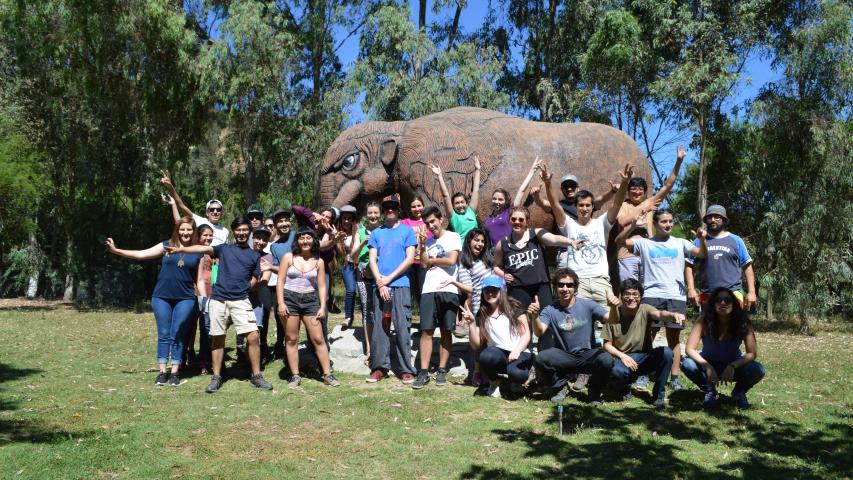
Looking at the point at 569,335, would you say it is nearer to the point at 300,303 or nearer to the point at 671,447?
the point at 671,447

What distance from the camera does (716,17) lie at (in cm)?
1716

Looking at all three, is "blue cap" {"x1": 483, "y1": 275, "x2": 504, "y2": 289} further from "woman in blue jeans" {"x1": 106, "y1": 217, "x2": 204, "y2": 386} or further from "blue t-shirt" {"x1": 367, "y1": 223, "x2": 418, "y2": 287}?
"woman in blue jeans" {"x1": 106, "y1": 217, "x2": 204, "y2": 386}

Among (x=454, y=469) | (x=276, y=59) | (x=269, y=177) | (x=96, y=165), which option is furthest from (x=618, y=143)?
(x=96, y=165)

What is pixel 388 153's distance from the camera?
10.2 metres

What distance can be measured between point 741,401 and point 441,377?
A: 2.83 metres

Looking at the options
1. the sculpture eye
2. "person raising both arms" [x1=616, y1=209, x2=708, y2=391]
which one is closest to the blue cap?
"person raising both arms" [x1=616, y1=209, x2=708, y2=391]

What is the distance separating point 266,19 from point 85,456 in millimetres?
15897

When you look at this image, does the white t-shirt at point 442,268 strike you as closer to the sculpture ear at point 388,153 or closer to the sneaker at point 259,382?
the sneaker at point 259,382

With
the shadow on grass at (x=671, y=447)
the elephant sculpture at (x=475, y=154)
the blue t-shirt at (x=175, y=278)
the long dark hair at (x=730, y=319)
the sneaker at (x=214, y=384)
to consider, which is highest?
the elephant sculpture at (x=475, y=154)

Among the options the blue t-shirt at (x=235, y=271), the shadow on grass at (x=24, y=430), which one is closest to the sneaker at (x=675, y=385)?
the blue t-shirt at (x=235, y=271)

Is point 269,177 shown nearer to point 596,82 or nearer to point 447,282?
point 596,82

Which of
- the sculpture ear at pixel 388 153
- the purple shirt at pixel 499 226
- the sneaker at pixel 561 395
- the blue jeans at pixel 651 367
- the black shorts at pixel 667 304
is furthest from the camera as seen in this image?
the sculpture ear at pixel 388 153

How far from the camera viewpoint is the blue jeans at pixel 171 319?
725 cm

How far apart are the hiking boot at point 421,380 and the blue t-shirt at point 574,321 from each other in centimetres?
143
